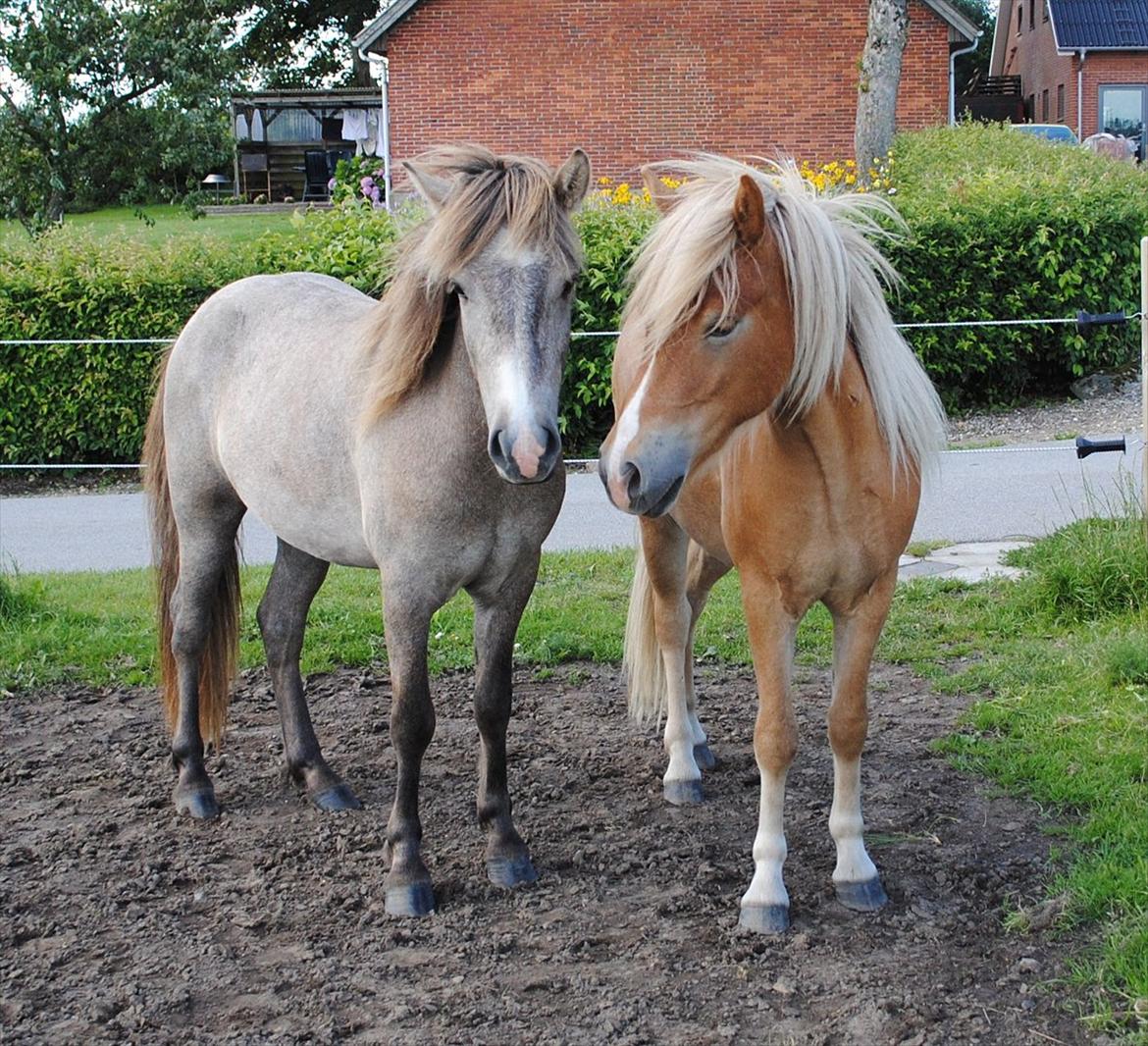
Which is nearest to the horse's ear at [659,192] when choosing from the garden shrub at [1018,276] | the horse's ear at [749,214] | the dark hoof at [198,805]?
the horse's ear at [749,214]

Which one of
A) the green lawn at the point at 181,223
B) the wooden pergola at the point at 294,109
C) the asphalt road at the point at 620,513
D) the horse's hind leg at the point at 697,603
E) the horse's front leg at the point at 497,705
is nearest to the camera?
the horse's front leg at the point at 497,705

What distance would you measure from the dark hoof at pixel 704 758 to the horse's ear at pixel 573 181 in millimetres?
2139

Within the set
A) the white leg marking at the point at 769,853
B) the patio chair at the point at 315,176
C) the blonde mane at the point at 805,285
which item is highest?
the patio chair at the point at 315,176

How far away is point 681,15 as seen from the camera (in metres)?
20.9

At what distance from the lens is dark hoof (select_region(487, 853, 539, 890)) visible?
3.78 m

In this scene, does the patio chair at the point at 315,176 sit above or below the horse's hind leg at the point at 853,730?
above

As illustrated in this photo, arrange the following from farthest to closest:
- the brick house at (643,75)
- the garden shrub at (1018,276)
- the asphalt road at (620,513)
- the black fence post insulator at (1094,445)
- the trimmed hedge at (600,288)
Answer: the brick house at (643,75) → the garden shrub at (1018,276) → the trimmed hedge at (600,288) → the asphalt road at (620,513) → the black fence post insulator at (1094,445)

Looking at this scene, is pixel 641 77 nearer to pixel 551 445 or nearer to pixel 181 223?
pixel 181 223

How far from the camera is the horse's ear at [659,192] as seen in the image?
3527 millimetres

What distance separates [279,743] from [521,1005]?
2.27m

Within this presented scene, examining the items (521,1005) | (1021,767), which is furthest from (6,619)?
(1021,767)

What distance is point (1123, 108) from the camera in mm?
35969

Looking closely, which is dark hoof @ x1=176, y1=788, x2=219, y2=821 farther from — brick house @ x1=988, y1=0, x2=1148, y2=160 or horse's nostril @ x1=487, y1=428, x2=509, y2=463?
brick house @ x1=988, y1=0, x2=1148, y2=160

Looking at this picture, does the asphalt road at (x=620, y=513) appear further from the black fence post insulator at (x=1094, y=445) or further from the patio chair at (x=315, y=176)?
the patio chair at (x=315, y=176)
